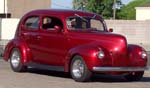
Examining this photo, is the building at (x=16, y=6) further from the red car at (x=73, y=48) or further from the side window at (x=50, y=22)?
the side window at (x=50, y=22)

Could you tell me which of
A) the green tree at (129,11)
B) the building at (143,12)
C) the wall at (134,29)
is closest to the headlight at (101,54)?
the wall at (134,29)

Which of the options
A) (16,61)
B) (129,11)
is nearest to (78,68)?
(16,61)

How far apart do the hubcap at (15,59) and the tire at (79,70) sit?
2.55 meters

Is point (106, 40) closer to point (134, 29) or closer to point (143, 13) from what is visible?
point (134, 29)

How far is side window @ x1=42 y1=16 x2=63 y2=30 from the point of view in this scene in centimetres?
1595

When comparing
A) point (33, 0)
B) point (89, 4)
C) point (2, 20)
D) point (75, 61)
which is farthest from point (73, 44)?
point (89, 4)

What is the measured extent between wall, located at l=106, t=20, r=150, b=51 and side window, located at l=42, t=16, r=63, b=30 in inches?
1214

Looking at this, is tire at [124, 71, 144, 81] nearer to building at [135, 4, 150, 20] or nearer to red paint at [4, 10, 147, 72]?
red paint at [4, 10, 147, 72]

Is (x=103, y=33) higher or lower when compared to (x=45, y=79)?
higher

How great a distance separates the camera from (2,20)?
5172 centimetres

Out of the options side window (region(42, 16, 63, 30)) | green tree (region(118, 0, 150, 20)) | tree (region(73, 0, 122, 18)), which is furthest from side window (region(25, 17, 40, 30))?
green tree (region(118, 0, 150, 20))

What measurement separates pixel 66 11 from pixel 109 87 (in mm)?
3188

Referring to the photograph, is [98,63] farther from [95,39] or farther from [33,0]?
[33,0]

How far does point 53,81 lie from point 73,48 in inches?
38.2
